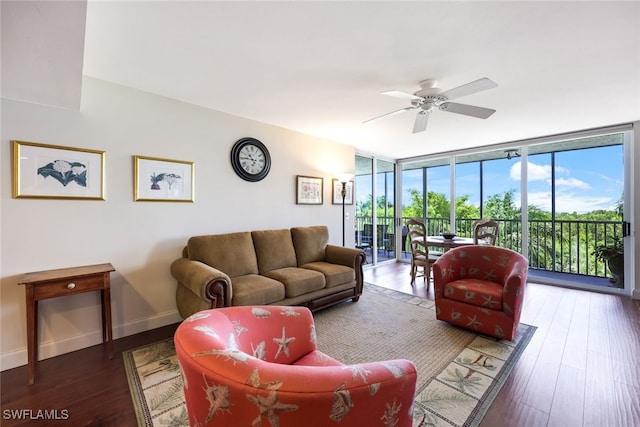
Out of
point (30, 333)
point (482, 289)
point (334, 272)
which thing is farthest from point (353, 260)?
point (30, 333)

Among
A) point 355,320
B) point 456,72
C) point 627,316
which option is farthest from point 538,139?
point 355,320

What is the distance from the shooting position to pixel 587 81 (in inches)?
95.2

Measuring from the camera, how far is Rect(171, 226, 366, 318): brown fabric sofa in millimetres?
2391

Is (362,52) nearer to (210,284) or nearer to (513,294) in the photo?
(210,284)

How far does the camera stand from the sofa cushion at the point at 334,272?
10.5ft

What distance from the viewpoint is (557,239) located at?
16.0 ft

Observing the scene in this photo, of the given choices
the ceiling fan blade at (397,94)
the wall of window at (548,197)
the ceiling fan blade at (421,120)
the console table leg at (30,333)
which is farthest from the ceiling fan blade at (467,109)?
the console table leg at (30,333)

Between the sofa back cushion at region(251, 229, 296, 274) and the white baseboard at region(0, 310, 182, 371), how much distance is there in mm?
1071

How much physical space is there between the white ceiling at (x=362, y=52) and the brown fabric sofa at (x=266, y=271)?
62.6 inches

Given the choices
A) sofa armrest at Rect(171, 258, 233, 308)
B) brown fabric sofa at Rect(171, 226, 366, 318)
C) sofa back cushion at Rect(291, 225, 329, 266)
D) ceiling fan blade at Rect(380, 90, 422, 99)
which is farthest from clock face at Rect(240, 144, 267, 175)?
ceiling fan blade at Rect(380, 90, 422, 99)

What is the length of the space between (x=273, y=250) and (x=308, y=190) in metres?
1.26

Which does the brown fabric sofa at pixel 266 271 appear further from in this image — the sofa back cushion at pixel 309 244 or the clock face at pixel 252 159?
the clock face at pixel 252 159

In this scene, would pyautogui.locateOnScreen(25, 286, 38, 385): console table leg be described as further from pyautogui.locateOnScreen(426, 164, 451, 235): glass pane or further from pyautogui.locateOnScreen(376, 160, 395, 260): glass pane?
pyautogui.locateOnScreen(426, 164, 451, 235): glass pane

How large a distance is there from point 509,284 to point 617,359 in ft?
2.98
